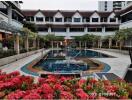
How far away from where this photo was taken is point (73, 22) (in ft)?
181

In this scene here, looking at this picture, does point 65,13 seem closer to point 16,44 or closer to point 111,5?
point 16,44

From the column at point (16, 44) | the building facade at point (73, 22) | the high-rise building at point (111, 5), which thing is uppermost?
the high-rise building at point (111, 5)

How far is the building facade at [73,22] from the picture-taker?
53.9m

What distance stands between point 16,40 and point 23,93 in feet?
67.5

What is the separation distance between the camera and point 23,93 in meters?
3.59

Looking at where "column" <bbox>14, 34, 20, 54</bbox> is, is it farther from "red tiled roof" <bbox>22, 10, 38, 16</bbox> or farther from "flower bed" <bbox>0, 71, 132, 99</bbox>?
"red tiled roof" <bbox>22, 10, 38, 16</bbox>

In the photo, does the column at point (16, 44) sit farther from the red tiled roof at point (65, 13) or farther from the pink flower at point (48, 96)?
the red tiled roof at point (65, 13)

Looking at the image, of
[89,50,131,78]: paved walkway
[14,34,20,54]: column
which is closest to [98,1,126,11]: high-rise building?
[14,34,20,54]: column

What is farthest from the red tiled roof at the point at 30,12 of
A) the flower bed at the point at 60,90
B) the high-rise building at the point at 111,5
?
the high-rise building at the point at 111,5

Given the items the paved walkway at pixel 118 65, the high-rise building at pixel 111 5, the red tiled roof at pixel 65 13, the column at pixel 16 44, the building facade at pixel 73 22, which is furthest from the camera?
the high-rise building at pixel 111 5

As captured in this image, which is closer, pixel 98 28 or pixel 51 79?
pixel 51 79

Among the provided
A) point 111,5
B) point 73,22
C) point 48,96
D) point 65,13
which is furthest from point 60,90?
point 111,5

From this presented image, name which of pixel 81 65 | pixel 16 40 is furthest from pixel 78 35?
pixel 81 65

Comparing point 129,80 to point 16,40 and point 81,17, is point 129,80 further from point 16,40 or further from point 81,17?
point 81,17
